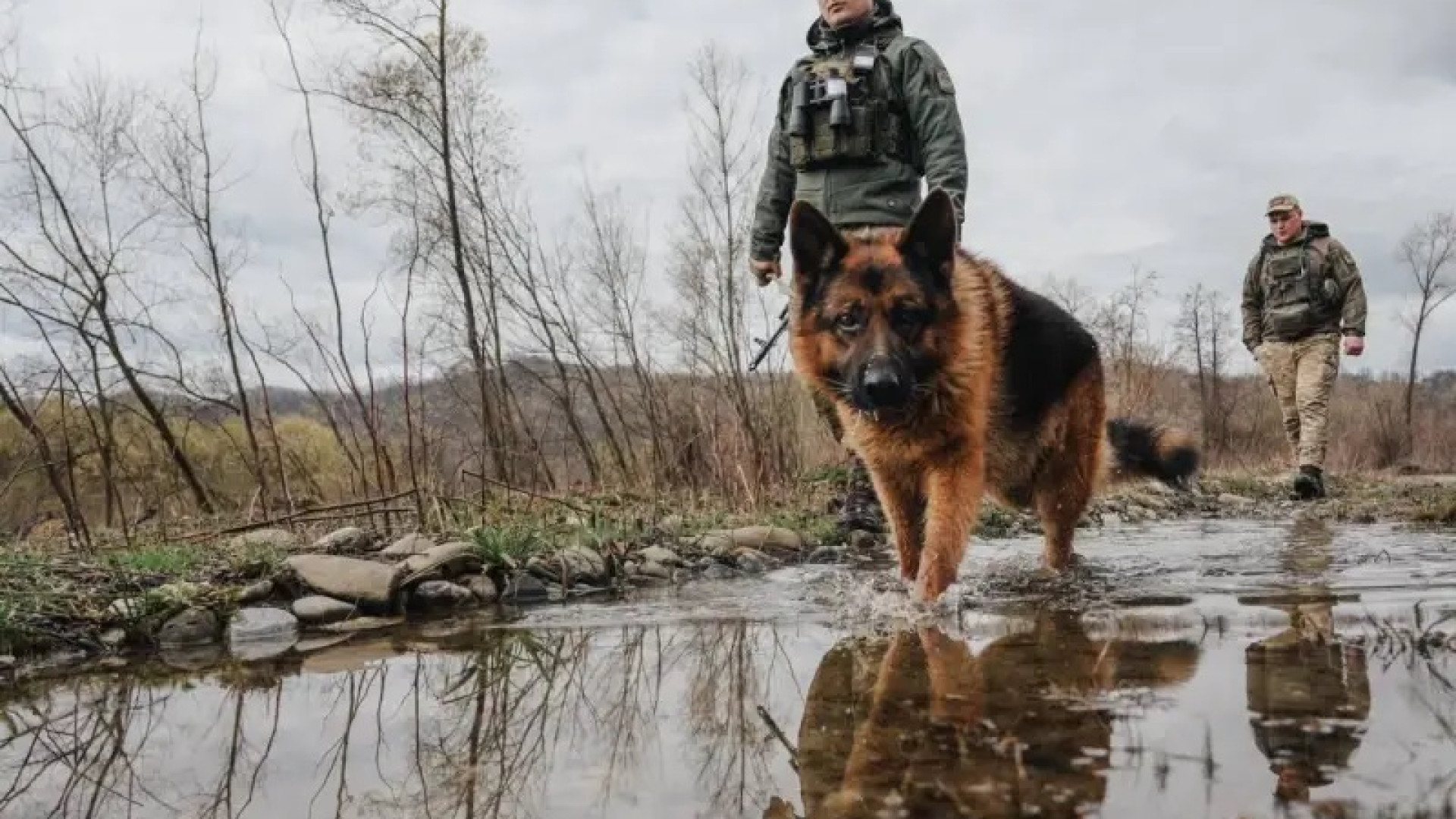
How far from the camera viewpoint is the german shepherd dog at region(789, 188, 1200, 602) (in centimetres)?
340

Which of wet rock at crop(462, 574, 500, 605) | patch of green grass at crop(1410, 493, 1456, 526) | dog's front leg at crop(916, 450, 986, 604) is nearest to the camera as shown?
dog's front leg at crop(916, 450, 986, 604)

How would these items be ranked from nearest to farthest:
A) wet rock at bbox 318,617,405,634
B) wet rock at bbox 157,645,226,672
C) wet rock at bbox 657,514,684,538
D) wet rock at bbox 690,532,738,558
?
wet rock at bbox 157,645,226,672 → wet rock at bbox 318,617,405,634 → wet rock at bbox 690,532,738,558 → wet rock at bbox 657,514,684,538

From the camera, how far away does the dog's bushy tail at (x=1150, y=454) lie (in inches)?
184

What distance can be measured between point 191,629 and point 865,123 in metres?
3.58

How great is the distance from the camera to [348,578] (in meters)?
3.97

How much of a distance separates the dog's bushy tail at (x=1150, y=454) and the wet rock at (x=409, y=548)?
3154 mm

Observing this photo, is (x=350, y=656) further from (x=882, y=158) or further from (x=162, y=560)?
(x=882, y=158)

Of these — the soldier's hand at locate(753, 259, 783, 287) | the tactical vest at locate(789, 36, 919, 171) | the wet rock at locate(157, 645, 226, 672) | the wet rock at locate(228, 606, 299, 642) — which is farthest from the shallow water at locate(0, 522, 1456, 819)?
the tactical vest at locate(789, 36, 919, 171)

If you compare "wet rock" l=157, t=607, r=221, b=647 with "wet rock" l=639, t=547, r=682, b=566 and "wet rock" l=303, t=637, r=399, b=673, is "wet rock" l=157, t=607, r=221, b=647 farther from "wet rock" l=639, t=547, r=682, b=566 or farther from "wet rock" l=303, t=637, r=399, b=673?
"wet rock" l=639, t=547, r=682, b=566

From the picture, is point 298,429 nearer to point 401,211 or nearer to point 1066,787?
point 401,211

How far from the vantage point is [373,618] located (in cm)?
383

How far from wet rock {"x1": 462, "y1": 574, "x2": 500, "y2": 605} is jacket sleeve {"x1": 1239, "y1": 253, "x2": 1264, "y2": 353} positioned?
9.21 m

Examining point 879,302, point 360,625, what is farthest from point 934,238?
point 360,625

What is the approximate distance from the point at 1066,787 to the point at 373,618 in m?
3.15
